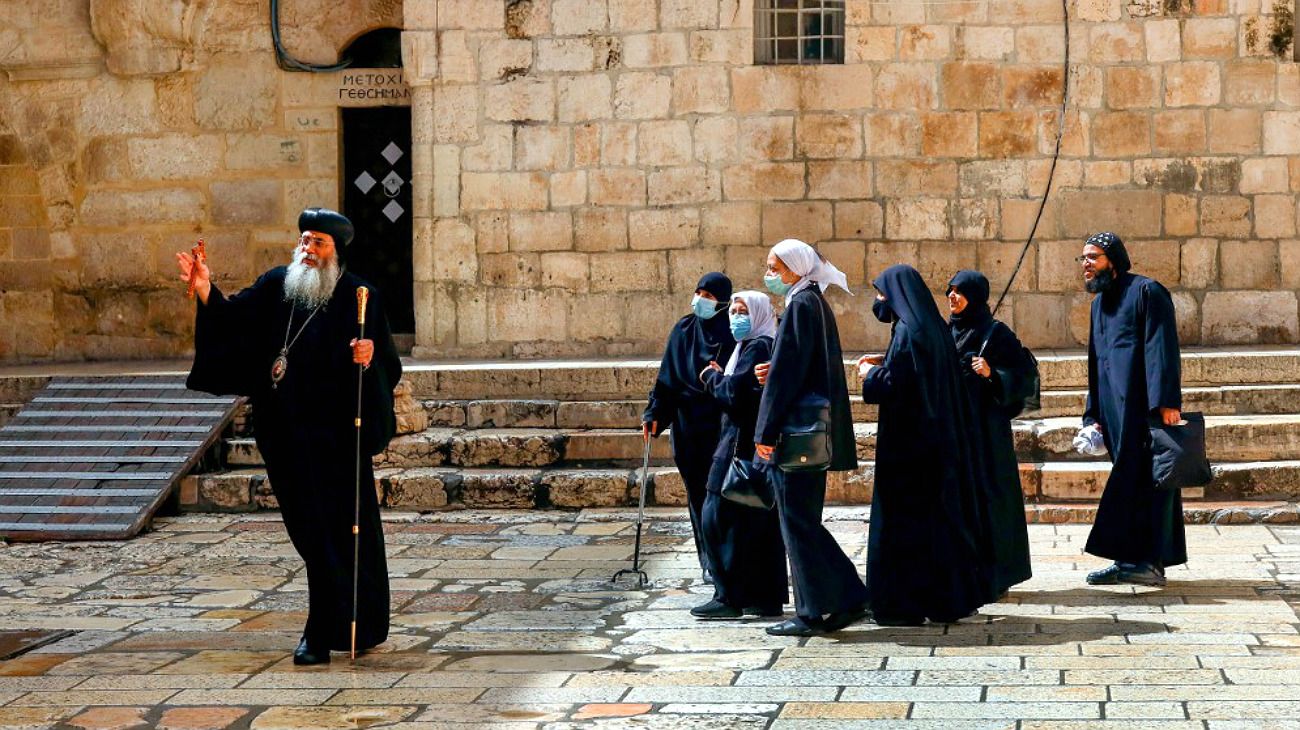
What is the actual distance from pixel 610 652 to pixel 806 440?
1.12m

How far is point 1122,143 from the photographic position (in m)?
14.4

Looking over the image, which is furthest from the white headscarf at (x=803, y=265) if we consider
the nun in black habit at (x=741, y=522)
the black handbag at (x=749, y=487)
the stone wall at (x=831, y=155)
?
the stone wall at (x=831, y=155)

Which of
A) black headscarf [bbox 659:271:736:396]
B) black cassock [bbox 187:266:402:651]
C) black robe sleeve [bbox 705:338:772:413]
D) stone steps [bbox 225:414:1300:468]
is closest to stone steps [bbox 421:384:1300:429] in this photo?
stone steps [bbox 225:414:1300:468]

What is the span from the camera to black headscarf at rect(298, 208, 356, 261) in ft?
25.4

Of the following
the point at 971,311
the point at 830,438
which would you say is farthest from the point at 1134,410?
the point at 830,438

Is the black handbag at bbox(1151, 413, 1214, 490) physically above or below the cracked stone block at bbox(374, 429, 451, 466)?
above

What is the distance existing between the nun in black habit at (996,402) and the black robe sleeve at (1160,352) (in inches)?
24.1

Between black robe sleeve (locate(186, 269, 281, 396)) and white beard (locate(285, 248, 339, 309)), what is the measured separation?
14 cm

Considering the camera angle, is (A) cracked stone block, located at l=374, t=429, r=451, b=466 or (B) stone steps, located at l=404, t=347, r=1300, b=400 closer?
(A) cracked stone block, located at l=374, t=429, r=451, b=466

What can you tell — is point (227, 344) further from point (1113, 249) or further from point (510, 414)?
point (510, 414)

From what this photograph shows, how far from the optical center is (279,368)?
7543 millimetres

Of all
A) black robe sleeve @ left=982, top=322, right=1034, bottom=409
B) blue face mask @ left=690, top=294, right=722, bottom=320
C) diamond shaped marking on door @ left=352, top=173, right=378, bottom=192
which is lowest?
black robe sleeve @ left=982, top=322, right=1034, bottom=409

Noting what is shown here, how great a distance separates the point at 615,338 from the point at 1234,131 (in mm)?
4827

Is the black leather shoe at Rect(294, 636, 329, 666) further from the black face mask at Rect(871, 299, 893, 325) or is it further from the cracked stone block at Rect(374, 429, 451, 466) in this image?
the cracked stone block at Rect(374, 429, 451, 466)
